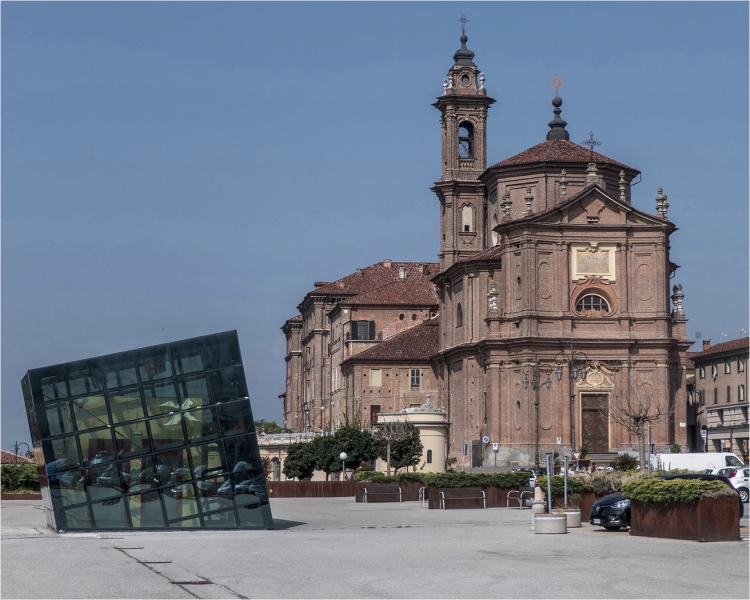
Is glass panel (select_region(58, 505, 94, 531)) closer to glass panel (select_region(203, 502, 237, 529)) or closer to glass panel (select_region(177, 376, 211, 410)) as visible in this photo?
glass panel (select_region(203, 502, 237, 529))

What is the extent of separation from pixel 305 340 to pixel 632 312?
6227cm

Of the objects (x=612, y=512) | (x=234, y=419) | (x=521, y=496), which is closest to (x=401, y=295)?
(x=521, y=496)

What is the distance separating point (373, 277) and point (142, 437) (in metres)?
99.1

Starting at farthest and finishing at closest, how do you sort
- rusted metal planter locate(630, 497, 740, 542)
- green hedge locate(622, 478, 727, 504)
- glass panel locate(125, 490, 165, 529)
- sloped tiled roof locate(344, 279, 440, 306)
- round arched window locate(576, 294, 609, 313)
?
sloped tiled roof locate(344, 279, 440, 306), round arched window locate(576, 294, 609, 313), glass panel locate(125, 490, 165, 529), green hedge locate(622, 478, 727, 504), rusted metal planter locate(630, 497, 740, 542)

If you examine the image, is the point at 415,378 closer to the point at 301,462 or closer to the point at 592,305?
the point at 301,462

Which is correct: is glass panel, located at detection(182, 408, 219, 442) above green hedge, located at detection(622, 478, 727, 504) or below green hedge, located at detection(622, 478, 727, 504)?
above

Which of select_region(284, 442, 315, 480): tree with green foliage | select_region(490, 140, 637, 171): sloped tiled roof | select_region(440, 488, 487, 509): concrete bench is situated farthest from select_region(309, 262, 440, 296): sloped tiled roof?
select_region(440, 488, 487, 509): concrete bench

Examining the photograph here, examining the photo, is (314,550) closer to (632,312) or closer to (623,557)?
(623,557)

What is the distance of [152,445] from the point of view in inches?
1325

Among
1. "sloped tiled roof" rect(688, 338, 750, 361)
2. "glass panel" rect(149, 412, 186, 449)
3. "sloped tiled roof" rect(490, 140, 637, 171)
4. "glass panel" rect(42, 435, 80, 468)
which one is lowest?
"glass panel" rect(42, 435, 80, 468)

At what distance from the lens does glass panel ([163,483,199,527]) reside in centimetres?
3378

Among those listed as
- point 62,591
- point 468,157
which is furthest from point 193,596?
point 468,157

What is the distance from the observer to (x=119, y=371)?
110 feet

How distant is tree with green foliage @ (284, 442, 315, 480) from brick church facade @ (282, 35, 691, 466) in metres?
10.5
